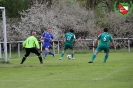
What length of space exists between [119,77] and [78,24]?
3570 centimetres

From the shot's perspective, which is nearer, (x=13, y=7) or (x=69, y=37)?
(x=69, y=37)

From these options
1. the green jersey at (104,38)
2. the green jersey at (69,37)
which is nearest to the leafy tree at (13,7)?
the green jersey at (69,37)

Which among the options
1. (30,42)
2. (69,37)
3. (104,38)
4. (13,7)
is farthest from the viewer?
(13,7)

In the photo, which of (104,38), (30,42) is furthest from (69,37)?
(30,42)

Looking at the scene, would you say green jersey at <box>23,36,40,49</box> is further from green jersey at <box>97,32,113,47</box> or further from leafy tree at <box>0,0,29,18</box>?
leafy tree at <box>0,0,29,18</box>

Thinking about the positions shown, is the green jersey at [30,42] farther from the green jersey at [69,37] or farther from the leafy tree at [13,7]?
the leafy tree at [13,7]

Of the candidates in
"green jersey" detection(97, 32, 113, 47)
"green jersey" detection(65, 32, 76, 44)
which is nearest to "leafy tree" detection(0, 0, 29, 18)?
"green jersey" detection(65, 32, 76, 44)

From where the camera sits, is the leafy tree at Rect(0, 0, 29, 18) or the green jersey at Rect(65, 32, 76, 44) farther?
the leafy tree at Rect(0, 0, 29, 18)

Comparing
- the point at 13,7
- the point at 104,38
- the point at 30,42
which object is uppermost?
the point at 13,7

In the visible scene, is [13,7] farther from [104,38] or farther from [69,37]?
[104,38]

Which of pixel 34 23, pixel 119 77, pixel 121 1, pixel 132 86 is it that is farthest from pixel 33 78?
pixel 121 1

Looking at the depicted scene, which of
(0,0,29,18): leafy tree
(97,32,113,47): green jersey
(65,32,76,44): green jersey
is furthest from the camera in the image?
(0,0,29,18): leafy tree

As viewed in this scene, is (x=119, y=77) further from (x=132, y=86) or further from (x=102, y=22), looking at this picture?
(x=102, y=22)

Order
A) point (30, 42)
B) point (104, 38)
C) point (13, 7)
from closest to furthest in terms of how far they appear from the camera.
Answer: point (30, 42)
point (104, 38)
point (13, 7)
